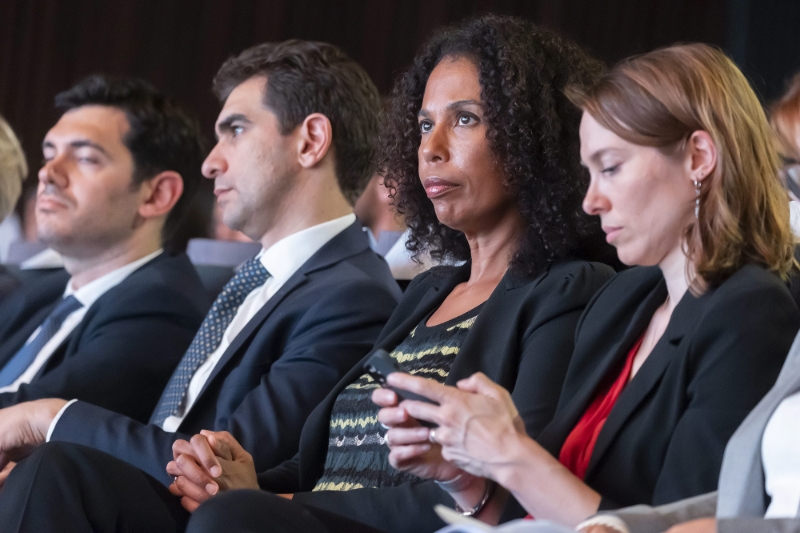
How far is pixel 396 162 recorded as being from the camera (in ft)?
6.19

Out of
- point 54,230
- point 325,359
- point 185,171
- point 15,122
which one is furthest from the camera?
point 15,122

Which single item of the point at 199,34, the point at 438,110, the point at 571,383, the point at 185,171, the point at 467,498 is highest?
the point at 199,34

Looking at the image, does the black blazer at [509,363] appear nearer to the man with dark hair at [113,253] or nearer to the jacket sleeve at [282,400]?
the jacket sleeve at [282,400]

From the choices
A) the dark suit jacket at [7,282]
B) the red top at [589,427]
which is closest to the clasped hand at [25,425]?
the red top at [589,427]

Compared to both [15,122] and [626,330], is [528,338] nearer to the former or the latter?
[626,330]

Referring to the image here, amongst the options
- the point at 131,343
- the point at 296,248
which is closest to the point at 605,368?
the point at 296,248

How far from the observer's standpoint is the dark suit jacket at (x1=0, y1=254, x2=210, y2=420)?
212 cm

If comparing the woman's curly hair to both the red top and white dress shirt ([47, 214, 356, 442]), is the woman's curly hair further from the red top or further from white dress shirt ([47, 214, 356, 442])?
white dress shirt ([47, 214, 356, 442])

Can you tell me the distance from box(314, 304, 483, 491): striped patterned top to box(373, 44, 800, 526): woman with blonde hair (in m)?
0.27

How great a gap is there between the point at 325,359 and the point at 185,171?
115 cm

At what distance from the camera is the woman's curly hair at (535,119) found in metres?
1.56

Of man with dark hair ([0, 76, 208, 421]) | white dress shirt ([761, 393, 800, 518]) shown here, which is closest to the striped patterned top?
white dress shirt ([761, 393, 800, 518])

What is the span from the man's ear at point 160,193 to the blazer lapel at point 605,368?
5.45ft

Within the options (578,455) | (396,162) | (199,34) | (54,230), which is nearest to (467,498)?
(578,455)
